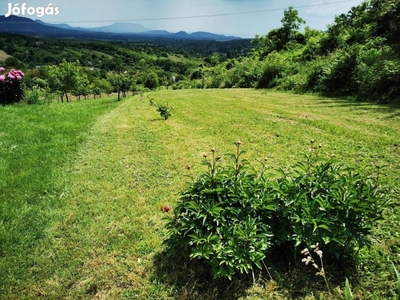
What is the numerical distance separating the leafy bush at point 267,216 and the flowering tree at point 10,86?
10.8 metres

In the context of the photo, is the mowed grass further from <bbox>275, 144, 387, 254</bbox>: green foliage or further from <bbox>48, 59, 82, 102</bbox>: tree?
<bbox>48, 59, 82, 102</bbox>: tree

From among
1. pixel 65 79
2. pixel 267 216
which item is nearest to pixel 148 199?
pixel 267 216

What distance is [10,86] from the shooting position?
10.6 metres

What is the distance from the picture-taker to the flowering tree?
34.2ft

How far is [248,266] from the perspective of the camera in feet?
7.38

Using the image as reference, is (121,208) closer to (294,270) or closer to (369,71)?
(294,270)

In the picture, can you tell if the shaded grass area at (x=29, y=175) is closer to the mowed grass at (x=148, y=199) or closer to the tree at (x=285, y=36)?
the mowed grass at (x=148, y=199)

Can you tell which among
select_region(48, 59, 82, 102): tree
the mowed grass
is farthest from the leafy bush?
select_region(48, 59, 82, 102): tree

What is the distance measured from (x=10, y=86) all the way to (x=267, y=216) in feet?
38.4

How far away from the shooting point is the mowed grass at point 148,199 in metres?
2.54

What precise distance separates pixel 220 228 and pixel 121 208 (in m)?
1.93

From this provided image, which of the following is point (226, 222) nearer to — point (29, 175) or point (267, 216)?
point (267, 216)

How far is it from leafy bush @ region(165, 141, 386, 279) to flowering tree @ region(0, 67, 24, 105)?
1082cm

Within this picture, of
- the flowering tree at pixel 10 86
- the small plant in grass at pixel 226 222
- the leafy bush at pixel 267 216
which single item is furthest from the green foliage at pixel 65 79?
the leafy bush at pixel 267 216
